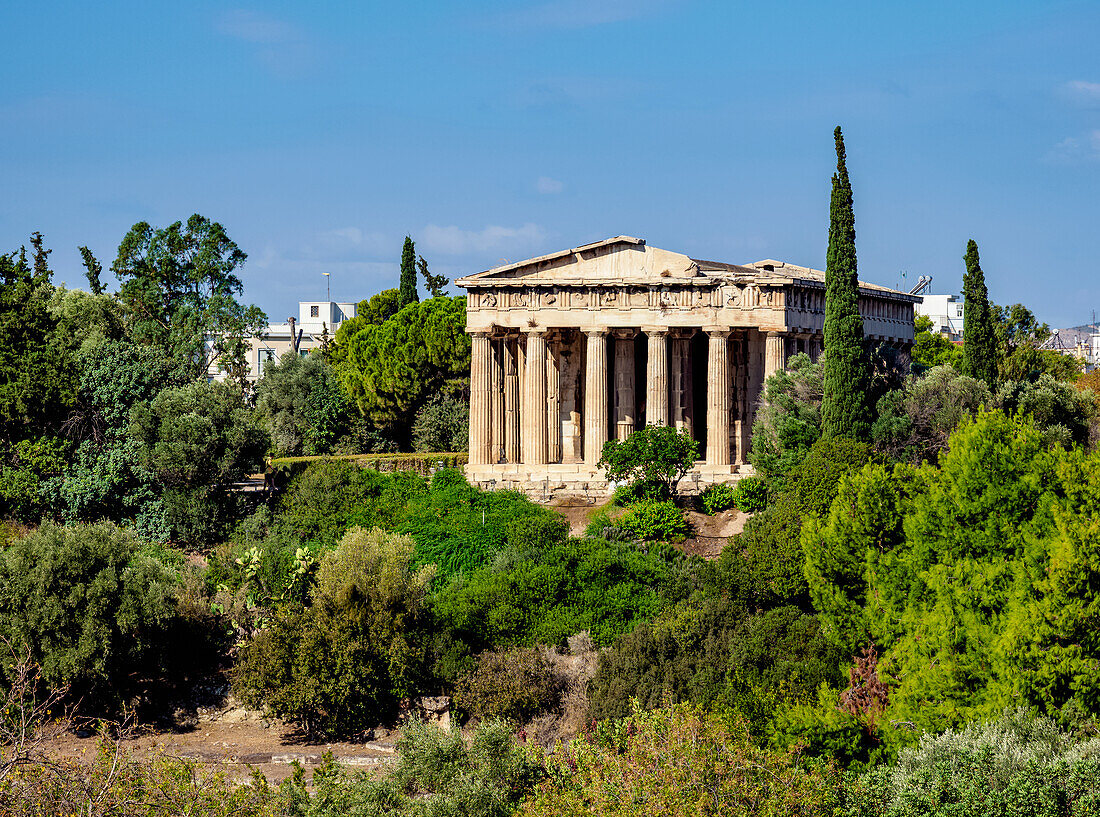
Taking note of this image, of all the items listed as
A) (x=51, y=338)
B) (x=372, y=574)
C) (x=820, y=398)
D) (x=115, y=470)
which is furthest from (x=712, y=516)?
(x=51, y=338)

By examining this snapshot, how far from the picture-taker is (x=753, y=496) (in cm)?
4538

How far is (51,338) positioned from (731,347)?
78.3ft

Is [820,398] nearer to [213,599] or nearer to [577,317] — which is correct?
[577,317]

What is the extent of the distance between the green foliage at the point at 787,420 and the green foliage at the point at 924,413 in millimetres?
2064

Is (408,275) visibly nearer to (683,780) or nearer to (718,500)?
(718,500)

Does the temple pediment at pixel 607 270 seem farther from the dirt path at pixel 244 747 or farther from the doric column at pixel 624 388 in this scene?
the dirt path at pixel 244 747

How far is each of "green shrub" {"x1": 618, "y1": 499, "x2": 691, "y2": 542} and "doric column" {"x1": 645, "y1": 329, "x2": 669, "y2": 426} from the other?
589 cm

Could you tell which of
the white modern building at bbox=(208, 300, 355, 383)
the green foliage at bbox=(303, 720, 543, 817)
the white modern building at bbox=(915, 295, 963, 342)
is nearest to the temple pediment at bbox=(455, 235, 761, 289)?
the green foliage at bbox=(303, 720, 543, 817)

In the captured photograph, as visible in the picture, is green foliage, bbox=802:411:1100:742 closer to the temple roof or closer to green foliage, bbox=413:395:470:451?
the temple roof

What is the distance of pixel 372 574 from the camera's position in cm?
3841

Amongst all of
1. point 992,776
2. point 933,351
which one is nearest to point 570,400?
point 933,351

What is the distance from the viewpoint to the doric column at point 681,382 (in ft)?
170

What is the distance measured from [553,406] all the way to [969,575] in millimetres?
23875

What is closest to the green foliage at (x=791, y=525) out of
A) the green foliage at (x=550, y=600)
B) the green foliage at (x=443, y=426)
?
the green foliage at (x=550, y=600)
